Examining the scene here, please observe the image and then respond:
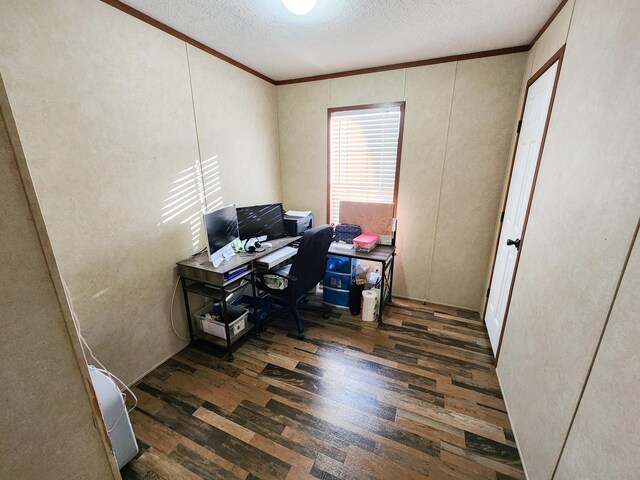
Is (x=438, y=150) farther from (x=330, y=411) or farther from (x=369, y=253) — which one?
(x=330, y=411)

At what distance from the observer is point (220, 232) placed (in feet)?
7.09

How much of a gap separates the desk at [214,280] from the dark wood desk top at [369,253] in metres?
0.79

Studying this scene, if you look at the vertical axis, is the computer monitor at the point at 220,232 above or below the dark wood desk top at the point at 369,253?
above

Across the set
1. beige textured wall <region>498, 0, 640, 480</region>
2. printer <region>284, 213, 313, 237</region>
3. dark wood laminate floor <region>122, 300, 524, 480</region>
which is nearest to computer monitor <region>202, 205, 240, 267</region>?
printer <region>284, 213, 313, 237</region>

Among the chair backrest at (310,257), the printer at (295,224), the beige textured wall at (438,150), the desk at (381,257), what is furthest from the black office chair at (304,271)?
the beige textured wall at (438,150)

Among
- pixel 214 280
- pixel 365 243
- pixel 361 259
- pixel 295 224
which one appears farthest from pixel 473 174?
pixel 214 280

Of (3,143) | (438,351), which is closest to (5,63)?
(3,143)

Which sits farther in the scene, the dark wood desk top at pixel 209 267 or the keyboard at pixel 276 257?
the keyboard at pixel 276 257

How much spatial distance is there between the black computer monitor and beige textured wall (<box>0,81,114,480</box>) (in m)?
1.80

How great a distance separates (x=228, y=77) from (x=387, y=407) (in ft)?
10.3

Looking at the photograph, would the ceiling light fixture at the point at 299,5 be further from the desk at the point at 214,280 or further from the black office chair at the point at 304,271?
the desk at the point at 214,280

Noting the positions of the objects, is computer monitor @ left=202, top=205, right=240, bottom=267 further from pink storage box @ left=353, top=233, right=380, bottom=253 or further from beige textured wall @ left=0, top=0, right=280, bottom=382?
pink storage box @ left=353, top=233, right=380, bottom=253

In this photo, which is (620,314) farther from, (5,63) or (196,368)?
Result: (5,63)

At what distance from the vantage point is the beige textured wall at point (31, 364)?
708mm
